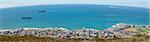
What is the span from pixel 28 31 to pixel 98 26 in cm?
132

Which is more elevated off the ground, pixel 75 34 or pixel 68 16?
pixel 68 16

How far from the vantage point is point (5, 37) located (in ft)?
27.8

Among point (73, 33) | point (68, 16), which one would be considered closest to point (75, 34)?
point (73, 33)

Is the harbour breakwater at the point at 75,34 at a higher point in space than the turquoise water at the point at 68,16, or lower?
lower

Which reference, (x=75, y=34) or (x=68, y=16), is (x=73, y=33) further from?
(x=68, y=16)

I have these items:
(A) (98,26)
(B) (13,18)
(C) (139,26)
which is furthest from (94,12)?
(B) (13,18)

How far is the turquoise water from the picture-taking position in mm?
8531

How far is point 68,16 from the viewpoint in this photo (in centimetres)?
859

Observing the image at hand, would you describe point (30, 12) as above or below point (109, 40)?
above

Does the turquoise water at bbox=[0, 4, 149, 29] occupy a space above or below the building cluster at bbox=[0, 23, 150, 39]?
above

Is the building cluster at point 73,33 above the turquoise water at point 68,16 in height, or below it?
below

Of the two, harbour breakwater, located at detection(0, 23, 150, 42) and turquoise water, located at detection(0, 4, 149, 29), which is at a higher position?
turquoise water, located at detection(0, 4, 149, 29)

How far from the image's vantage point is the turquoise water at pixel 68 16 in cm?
853

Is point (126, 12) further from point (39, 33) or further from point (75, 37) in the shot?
→ point (39, 33)
